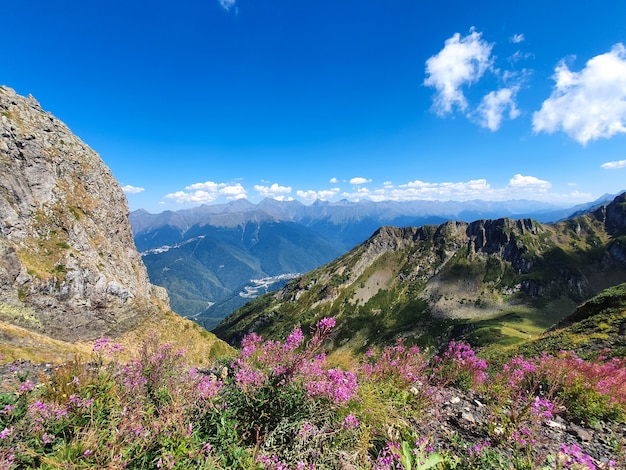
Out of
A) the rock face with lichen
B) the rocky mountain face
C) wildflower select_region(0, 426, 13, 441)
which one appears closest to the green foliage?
wildflower select_region(0, 426, 13, 441)

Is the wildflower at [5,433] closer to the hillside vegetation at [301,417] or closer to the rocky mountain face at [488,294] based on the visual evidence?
the hillside vegetation at [301,417]

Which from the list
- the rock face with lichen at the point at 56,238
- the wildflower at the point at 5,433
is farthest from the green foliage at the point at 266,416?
the rock face with lichen at the point at 56,238

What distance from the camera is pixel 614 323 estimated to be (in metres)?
20.1

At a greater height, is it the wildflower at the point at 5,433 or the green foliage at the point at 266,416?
the wildflower at the point at 5,433

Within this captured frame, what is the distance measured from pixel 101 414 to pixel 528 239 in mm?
241461

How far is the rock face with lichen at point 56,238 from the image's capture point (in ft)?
129

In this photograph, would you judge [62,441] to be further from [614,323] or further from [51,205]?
[51,205]

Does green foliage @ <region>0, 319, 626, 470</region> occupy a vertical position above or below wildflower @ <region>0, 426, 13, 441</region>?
below

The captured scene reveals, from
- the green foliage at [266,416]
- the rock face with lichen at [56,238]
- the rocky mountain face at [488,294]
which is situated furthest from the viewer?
the rocky mountain face at [488,294]

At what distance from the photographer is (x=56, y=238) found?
5091cm

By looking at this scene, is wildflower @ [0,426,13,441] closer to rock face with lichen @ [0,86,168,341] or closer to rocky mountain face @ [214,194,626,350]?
rock face with lichen @ [0,86,168,341]

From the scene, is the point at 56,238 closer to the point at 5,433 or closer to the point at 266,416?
the point at 5,433

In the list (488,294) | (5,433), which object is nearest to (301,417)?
(5,433)

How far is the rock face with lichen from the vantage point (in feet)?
129
